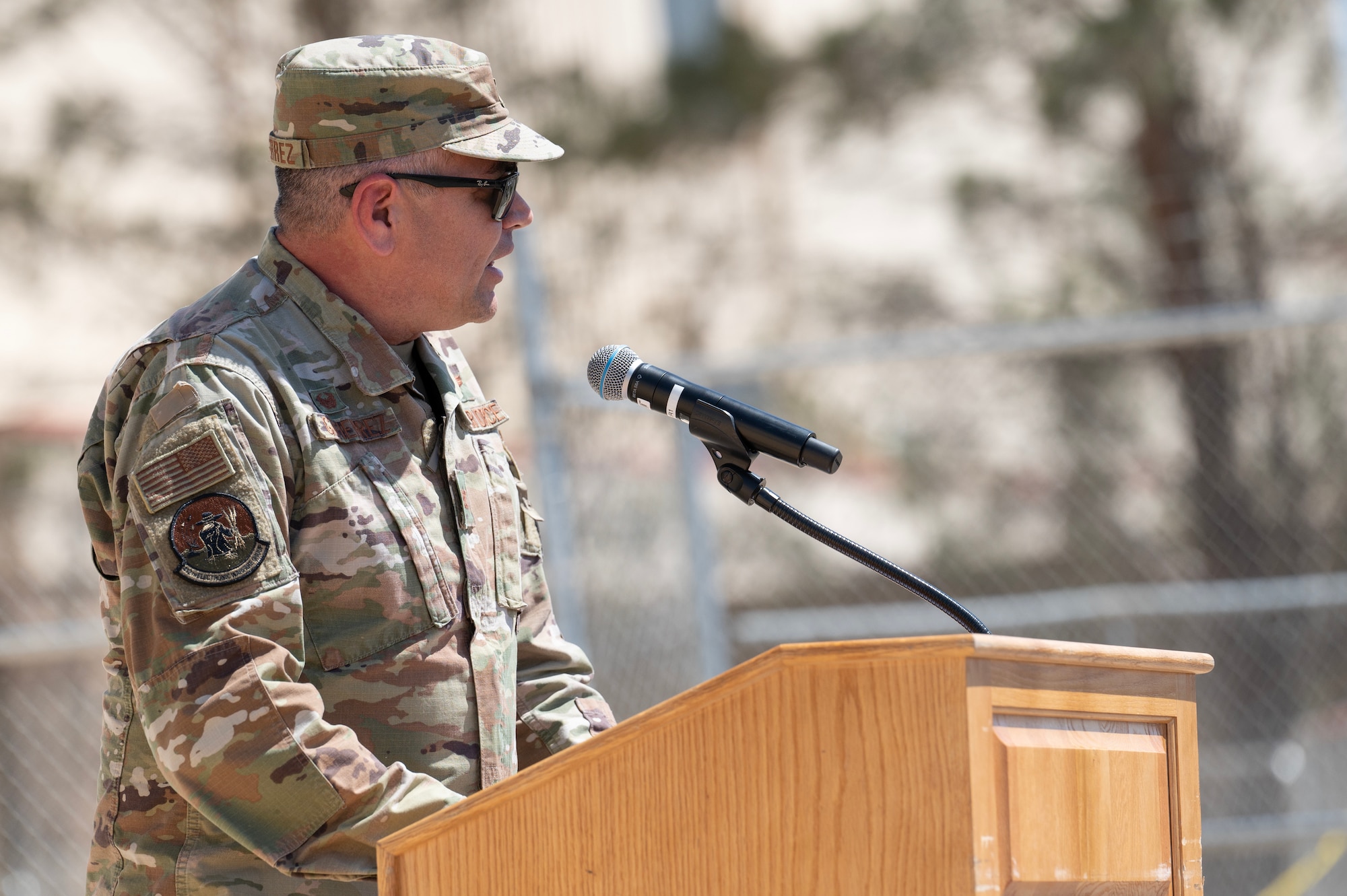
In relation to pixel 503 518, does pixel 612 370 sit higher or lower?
higher

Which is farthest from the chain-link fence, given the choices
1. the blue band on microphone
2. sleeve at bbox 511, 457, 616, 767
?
the blue band on microphone

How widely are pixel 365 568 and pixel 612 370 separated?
17.0 inches

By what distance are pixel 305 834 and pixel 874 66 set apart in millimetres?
8583

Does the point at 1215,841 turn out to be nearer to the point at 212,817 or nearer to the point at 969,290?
the point at 212,817

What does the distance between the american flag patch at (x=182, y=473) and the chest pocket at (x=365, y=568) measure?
0.18 meters

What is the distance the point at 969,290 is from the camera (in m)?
9.34

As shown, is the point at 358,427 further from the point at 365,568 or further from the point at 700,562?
the point at 700,562

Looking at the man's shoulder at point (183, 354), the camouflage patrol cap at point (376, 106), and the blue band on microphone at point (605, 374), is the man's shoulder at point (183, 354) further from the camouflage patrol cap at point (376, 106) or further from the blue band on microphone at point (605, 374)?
the blue band on microphone at point (605, 374)

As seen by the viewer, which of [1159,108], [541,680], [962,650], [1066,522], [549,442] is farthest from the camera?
[1159,108]

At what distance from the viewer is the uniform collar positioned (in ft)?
6.70

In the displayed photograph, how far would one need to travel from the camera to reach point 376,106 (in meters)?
2.00

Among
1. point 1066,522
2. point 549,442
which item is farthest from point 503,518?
point 1066,522

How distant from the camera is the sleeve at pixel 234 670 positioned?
1643mm

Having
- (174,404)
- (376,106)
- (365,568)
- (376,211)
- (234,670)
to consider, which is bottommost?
(234,670)
